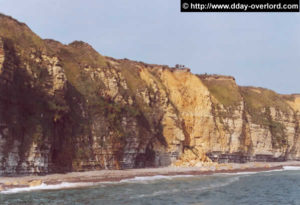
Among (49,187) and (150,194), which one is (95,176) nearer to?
(49,187)

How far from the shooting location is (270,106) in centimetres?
8669

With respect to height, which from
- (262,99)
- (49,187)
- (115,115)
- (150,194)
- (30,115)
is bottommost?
(150,194)

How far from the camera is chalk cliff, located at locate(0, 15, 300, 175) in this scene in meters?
38.1

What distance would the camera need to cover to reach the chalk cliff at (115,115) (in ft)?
125

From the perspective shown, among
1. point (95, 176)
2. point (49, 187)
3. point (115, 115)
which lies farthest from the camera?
point (115, 115)

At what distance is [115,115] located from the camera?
5003 cm

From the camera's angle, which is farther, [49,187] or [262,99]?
[262,99]

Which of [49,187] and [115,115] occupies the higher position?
[115,115]

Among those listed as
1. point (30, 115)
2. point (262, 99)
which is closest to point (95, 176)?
point (30, 115)

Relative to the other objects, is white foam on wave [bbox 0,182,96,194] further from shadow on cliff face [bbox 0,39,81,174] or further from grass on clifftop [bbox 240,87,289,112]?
grass on clifftop [bbox 240,87,289,112]

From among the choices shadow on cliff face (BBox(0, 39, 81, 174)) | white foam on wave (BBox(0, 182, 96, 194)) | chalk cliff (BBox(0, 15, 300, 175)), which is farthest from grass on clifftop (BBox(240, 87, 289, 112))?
white foam on wave (BBox(0, 182, 96, 194))

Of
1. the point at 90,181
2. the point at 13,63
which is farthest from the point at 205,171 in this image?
the point at 13,63

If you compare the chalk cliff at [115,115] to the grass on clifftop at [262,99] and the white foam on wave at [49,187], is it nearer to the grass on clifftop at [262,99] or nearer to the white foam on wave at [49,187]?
the grass on clifftop at [262,99]

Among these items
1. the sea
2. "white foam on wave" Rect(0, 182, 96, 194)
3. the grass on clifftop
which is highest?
the grass on clifftop
